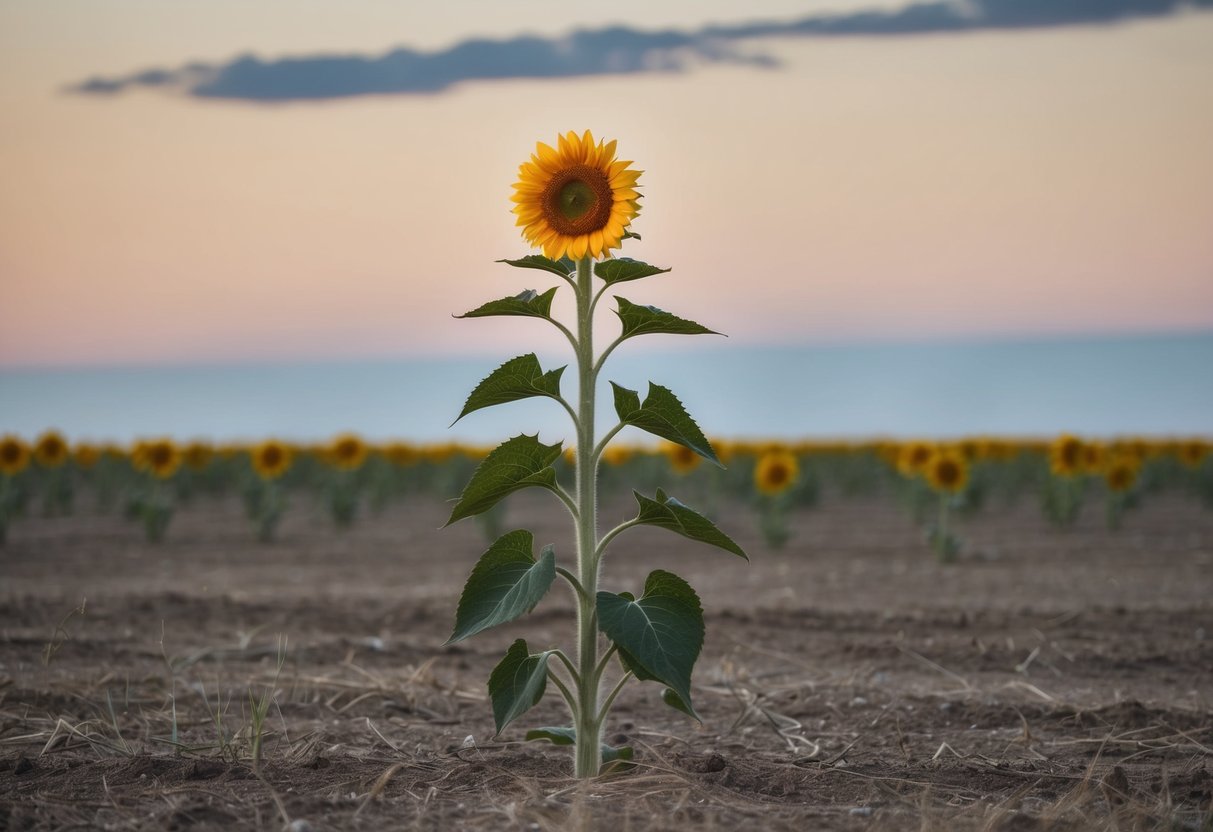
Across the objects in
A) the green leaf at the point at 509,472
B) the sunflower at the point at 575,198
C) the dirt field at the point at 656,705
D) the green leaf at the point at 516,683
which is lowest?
the dirt field at the point at 656,705

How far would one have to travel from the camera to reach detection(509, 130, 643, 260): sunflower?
3562 millimetres

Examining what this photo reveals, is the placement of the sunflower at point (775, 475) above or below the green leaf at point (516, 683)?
above

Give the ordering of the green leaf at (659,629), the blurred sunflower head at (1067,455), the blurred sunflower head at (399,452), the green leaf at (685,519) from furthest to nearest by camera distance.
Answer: the blurred sunflower head at (399,452) < the blurred sunflower head at (1067,455) < the green leaf at (685,519) < the green leaf at (659,629)

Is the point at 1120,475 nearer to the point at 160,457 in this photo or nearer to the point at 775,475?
the point at 775,475

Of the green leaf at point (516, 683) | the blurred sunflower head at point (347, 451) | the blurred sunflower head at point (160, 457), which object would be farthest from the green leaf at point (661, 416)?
the blurred sunflower head at point (347, 451)

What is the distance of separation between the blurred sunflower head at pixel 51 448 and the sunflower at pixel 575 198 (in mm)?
14409

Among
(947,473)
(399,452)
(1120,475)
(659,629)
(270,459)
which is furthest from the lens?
(399,452)

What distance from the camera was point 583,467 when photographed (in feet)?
11.6

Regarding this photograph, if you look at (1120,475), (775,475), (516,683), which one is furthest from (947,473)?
(516,683)

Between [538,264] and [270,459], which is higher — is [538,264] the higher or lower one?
the higher one

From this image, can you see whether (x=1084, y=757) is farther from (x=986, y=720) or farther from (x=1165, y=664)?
(x=1165, y=664)

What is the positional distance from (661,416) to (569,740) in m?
1.17

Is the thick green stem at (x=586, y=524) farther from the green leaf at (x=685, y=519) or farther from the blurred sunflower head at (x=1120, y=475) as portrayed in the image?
the blurred sunflower head at (x=1120, y=475)

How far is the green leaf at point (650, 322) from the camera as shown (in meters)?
3.46
